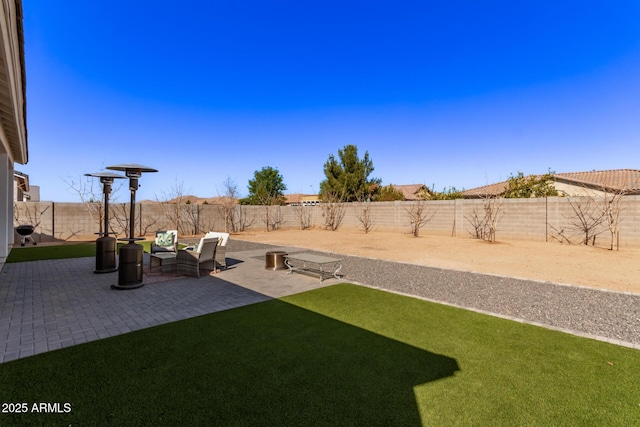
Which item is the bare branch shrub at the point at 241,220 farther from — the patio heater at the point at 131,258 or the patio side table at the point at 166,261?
the patio heater at the point at 131,258

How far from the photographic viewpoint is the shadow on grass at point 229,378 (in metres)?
2.25

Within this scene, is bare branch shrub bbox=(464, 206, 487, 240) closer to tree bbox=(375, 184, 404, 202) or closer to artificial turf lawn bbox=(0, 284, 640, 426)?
artificial turf lawn bbox=(0, 284, 640, 426)

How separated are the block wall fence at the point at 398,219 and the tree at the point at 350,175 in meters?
12.6

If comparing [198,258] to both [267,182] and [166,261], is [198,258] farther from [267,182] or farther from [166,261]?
[267,182]

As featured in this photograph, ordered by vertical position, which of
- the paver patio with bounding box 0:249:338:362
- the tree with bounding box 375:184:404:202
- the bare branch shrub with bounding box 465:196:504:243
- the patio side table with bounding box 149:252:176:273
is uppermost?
the tree with bounding box 375:184:404:202

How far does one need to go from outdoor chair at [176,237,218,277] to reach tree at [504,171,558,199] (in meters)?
23.8

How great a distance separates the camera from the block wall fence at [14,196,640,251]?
13.4 meters

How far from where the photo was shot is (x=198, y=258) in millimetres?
7176

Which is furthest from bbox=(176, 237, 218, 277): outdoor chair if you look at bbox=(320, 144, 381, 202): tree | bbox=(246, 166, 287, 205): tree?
bbox=(246, 166, 287, 205): tree

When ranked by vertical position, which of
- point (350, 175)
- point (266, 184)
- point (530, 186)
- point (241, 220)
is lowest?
point (241, 220)

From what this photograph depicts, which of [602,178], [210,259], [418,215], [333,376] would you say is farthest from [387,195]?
[333,376]

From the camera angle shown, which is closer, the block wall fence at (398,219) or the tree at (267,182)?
the block wall fence at (398,219)

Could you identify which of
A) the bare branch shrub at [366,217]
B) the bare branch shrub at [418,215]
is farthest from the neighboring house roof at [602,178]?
the bare branch shrub at [366,217]

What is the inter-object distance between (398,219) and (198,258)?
16.1m
